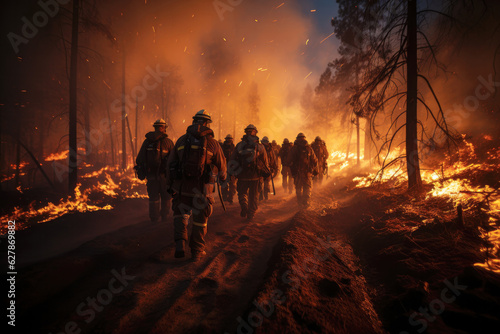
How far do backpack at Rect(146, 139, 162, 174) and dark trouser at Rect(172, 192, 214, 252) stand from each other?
106 inches

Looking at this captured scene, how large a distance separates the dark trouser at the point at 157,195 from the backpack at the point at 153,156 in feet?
0.83

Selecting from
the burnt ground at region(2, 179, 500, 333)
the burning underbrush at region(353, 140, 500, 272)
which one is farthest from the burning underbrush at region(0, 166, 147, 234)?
the burning underbrush at region(353, 140, 500, 272)

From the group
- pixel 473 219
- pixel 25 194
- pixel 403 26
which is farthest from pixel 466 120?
pixel 25 194

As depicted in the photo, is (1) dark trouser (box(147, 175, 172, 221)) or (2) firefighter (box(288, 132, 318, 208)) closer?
(1) dark trouser (box(147, 175, 172, 221))

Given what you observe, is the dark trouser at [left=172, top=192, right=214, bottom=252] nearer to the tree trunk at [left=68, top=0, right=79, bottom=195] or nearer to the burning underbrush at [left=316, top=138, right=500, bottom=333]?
the burning underbrush at [left=316, top=138, right=500, bottom=333]

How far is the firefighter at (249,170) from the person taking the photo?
6.91 m

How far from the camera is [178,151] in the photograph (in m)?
4.26

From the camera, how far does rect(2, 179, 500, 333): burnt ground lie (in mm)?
2260

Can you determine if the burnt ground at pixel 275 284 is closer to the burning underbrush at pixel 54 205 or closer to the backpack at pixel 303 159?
the burning underbrush at pixel 54 205

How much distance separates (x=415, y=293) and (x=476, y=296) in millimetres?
548

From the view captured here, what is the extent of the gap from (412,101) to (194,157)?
22.0 feet

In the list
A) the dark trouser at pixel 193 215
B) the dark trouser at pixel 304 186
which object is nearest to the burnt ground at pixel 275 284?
the dark trouser at pixel 193 215

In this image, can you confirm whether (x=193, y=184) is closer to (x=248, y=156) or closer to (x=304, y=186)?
(x=248, y=156)

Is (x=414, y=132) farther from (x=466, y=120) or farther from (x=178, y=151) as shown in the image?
(x=178, y=151)
